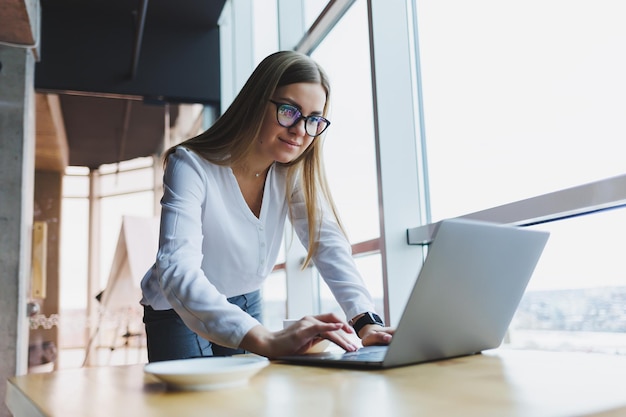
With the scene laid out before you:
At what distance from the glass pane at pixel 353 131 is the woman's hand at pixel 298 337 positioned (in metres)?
1.57

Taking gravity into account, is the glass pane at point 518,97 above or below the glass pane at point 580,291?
above

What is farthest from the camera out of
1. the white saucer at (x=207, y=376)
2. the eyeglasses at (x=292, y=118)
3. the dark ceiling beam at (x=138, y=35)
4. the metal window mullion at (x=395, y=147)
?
the dark ceiling beam at (x=138, y=35)

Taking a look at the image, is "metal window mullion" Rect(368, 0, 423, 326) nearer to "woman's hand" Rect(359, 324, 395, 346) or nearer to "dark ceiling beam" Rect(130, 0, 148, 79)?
"woman's hand" Rect(359, 324, 395, 346)

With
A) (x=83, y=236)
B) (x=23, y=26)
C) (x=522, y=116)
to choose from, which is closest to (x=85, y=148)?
(x=83, y=236)

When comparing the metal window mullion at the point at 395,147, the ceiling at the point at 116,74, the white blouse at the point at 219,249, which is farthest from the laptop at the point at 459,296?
the ceiling at the point at 116,74

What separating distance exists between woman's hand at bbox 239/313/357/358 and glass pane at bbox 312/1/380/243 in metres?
1.57

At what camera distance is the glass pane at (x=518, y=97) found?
156 centimetres

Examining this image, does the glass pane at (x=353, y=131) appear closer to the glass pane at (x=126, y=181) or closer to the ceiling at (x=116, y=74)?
the ceiling at (x=116, y=74)

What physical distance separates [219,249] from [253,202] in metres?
0.19

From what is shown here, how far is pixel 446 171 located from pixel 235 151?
3.27 feet

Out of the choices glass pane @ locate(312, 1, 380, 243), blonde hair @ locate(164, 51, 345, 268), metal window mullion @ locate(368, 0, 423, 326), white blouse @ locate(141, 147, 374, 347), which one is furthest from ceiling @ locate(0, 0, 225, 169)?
white blouse @ locate(141, 147, 374, 347)

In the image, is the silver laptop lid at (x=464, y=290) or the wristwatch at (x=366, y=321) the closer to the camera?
the silver laptop lid at (x=464, y=290)

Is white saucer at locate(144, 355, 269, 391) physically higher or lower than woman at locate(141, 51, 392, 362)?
lower

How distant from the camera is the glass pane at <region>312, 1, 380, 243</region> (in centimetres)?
273
